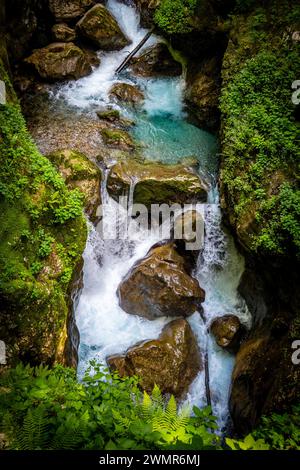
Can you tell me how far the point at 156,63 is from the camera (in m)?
12.3

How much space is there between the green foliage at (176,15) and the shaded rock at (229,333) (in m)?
9.28

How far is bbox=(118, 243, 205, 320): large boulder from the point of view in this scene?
24.1ft

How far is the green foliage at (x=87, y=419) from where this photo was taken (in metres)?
2.81

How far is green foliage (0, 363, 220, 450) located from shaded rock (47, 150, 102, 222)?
4.96 metres

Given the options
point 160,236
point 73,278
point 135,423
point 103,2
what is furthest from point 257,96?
point 103,2

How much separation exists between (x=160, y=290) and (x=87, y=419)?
4.40 m

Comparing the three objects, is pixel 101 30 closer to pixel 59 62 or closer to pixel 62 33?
pixel 62 33

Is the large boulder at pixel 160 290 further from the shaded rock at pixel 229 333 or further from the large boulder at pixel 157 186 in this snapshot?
the large boulder at pixel 157 186

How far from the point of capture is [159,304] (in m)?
7.38

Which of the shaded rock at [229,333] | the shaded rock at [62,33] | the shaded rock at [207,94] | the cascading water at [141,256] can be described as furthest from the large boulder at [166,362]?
the shaded rock at [62,33]

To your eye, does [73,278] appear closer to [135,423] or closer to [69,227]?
[69,227]

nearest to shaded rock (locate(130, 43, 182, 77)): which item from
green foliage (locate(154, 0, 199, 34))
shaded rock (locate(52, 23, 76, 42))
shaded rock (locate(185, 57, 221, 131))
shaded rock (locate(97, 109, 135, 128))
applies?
green foliage (locate(154, 0, 199, 34))

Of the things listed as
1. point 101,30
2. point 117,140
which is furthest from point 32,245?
point 101,30

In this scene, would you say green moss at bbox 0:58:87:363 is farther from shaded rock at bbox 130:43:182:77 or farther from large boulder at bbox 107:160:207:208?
shaded rock at bbox 130:43:182:77
